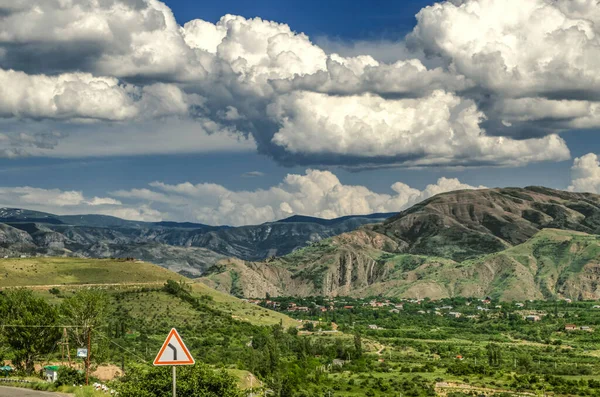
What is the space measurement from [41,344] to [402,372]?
9455 centimetres

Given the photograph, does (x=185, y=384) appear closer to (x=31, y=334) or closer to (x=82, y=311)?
(x=82, y=311)

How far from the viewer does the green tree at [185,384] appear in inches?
1459

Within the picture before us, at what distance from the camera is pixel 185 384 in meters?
37.2

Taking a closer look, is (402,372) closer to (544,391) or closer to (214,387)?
(544,391)

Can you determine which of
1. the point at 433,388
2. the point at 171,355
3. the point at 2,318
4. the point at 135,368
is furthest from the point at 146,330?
the point at 171,355

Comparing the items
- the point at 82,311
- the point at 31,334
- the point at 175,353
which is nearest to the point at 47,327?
the point at 31,334

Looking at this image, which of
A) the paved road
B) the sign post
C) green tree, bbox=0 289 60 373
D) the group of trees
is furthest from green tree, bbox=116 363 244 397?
green tree, bbox=0 289 60 373

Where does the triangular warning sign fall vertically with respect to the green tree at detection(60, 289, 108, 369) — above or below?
above

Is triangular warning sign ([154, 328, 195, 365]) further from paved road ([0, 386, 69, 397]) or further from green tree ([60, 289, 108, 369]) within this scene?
green tree ([60, 289, 108, 369])

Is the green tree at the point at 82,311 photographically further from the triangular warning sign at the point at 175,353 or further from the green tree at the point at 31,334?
the triangular warning sign at the point at 175,353

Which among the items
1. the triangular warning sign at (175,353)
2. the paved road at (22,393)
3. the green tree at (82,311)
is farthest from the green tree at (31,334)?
the triangular warning sign at (175,353)

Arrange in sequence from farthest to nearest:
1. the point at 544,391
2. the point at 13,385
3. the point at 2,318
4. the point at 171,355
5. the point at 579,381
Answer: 1. the point at 579,381
2. the point at 544,391
3. the point at 2,318
4. the point at 13,385
5. the point at 171,355

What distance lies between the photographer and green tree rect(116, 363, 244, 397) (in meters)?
37.1

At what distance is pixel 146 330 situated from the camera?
184625 millimetres
